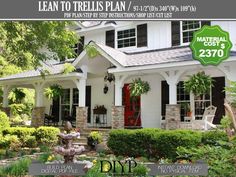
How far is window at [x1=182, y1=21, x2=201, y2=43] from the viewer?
1395 centimetres

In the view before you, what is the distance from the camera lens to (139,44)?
50.8 ft

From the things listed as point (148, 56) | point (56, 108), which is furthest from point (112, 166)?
point (56, 108)

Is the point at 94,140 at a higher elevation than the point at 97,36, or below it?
below

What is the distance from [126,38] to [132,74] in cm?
334

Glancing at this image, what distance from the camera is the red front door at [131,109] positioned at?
1508cm

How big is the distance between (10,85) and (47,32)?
437 inches

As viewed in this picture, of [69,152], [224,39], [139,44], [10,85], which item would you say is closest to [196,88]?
[139,44]

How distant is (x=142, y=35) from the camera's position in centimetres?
1540

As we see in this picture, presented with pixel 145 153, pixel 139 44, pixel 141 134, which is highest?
pixel 139 44

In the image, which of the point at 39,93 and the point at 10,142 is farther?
the point at 39,93

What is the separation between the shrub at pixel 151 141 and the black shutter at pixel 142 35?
6285 mm

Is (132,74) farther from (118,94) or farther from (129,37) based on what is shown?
(129,37)

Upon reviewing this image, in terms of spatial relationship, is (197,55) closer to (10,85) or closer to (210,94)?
(210,94)

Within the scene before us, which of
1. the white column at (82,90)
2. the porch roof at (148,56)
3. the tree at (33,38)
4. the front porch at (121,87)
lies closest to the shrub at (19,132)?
the front porch at (121,87)
